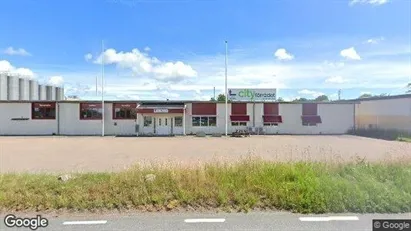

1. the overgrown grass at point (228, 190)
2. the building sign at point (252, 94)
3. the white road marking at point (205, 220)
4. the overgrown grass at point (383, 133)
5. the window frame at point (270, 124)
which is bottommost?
the overgrown grass at point (383, 133)

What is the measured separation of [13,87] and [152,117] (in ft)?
181

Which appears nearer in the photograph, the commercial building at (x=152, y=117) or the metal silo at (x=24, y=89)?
the commercial building at (x=152, y=117)

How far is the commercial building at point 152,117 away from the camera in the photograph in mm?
34625

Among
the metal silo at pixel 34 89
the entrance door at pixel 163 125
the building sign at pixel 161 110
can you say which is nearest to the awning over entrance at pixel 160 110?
the building sign at pixel 161 110

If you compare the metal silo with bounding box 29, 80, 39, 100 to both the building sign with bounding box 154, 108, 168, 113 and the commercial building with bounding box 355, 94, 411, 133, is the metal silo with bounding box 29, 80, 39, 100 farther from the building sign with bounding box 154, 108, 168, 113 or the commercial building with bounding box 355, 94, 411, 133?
the commercial building with bounding box 355, 94, 411, 133

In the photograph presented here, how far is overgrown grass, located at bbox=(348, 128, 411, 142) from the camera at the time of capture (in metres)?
29.9

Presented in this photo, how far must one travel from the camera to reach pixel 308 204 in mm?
5270

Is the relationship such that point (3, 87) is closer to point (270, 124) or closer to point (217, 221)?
point (270, 124)

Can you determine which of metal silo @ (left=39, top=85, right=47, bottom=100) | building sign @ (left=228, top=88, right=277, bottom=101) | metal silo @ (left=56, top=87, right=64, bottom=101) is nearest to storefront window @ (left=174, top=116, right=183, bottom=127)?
building sign @ (left=228, top=88, right=277, bottom=101)

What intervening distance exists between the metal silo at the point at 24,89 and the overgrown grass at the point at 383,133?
76426 millimetres

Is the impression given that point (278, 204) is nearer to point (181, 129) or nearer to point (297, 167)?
point (297, 167)

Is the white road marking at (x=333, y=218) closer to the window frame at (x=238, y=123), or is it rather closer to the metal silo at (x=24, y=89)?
the window frame at (x=238, y=123)

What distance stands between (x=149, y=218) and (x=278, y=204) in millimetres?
2320

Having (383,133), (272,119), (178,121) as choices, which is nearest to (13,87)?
(178,121)
